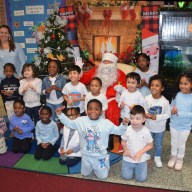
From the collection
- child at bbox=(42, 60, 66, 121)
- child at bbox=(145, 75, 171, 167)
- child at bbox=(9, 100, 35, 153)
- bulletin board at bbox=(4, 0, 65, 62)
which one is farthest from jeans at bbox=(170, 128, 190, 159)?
bulletin board at bbox=(4, 0, 65, 62)

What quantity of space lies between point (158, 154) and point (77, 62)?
198 centimetres

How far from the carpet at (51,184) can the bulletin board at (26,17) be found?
4.48 meters

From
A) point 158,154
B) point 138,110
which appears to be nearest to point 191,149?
point 158,154

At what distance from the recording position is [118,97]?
3836 mm

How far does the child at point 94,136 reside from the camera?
9.49ft

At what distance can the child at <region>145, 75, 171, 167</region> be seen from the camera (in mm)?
3141

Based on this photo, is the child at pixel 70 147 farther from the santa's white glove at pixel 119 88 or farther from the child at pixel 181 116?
Result: the child at pixel 181 116

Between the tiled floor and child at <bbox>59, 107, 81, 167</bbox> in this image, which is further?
child at <bbox>59, 107, 81, 167</bbox>

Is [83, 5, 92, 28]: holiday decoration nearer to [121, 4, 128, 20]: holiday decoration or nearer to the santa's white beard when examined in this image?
[121, 4, 128, 20]: holiday decoration

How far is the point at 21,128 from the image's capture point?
12.3 ft

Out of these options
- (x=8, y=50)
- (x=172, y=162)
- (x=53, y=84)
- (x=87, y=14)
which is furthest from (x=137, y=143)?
(x=87, y=14)

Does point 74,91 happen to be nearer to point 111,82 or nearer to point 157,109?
point 111,82

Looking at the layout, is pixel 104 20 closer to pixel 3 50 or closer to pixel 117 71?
pixel 117 71

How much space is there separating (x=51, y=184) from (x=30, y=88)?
1599 millimetres
